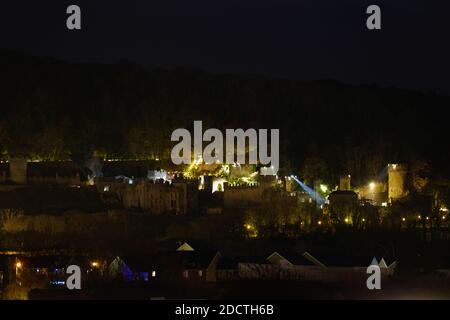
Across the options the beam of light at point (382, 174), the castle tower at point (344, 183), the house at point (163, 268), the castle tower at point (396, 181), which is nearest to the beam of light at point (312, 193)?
the castle tower at point (344, 183)

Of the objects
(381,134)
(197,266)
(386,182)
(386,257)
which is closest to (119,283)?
(197,266)

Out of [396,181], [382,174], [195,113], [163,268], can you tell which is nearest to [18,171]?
[163,268]

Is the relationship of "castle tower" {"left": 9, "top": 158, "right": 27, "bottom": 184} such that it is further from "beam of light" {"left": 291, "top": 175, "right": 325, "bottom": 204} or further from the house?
"beam of light" {"left": 291, "top": 175, "right": 325, "bottom": 204}

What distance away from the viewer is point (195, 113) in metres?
A: 68.1

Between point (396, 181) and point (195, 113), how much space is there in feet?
61.6

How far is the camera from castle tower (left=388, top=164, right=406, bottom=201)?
170ft

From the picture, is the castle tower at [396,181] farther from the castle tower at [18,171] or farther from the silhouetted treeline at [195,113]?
the castle tower at [18,171]

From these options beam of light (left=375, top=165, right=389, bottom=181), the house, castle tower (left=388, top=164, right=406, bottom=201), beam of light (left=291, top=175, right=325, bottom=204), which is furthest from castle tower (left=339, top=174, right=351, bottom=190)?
the house

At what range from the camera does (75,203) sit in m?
46.0

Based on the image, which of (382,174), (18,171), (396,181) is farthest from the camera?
(382,174)

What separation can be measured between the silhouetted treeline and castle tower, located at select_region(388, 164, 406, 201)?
433 cm

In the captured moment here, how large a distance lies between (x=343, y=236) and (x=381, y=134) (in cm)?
2722

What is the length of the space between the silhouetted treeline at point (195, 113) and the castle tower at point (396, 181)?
433 centimetres

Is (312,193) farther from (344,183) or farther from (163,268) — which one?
(163,268)
